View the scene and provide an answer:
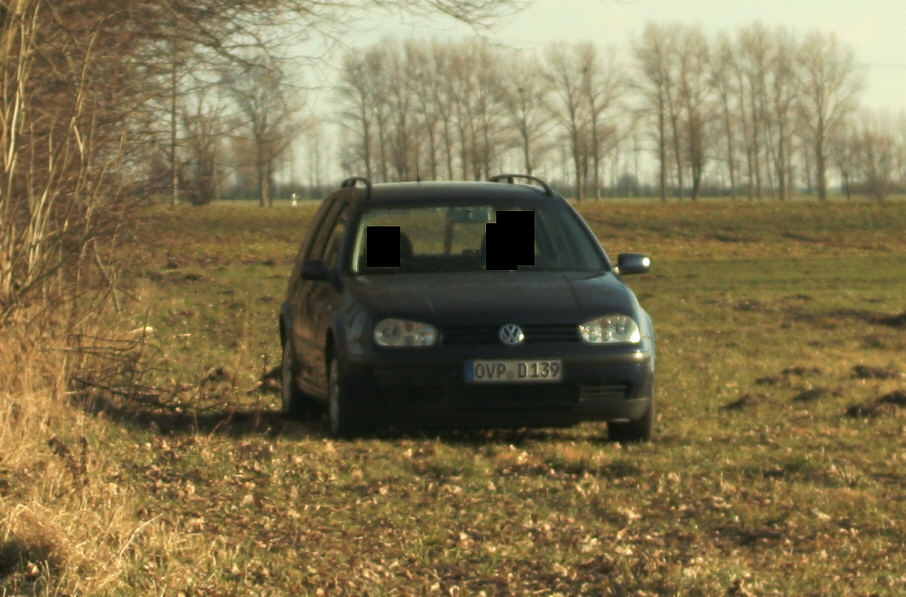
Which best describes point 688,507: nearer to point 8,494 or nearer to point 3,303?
point 8,494

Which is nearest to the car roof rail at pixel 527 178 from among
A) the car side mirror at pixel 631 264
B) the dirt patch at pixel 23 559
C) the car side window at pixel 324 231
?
the car side mirror at pixel 631 264

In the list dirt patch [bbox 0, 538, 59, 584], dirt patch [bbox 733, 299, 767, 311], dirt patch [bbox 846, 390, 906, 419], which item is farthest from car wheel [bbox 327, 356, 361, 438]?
dirt patch [bbox 733, 299, 767, 311]

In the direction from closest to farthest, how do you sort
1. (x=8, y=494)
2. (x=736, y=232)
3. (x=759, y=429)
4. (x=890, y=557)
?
(x=890, y=557) < (x=8, y=494) < (x=759, y=429) < (x=736, y=232)

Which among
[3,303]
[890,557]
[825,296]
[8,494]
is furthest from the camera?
[825,296]

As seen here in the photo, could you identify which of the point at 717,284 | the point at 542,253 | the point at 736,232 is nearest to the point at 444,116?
the point at 736,232

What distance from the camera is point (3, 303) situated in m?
9.66

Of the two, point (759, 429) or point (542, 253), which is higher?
point (542, 253)

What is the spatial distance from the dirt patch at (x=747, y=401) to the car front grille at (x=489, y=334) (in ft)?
9.70

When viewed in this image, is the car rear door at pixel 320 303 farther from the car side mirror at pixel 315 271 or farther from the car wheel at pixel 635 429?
the car wheel at pixel 635 429

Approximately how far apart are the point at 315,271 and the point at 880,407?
430 centimetres

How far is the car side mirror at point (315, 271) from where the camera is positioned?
10.2 m

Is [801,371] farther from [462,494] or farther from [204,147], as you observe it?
[462,494]

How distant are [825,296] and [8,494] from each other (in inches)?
897

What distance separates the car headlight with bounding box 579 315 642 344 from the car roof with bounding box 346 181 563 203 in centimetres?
173
